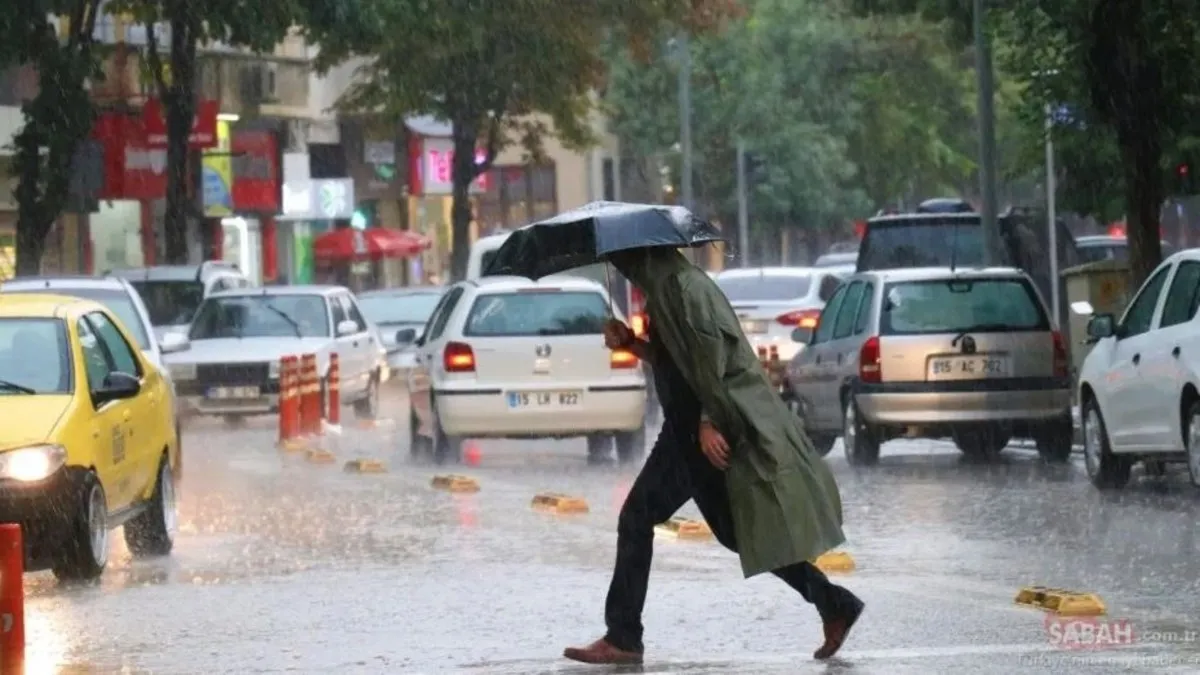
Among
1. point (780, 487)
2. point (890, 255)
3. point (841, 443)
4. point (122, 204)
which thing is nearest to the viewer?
point (780, 487)

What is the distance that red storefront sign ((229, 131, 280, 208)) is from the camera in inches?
2192

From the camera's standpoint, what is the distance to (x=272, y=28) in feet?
114

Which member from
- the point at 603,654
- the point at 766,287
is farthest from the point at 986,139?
the point at 603,654

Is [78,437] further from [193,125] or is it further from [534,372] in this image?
[193,125]

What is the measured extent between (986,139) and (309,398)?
807 centimetres

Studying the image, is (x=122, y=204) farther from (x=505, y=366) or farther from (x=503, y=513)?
(x=503, y=513)

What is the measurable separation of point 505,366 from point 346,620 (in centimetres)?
1147

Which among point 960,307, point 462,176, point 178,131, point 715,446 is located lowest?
point 715,446

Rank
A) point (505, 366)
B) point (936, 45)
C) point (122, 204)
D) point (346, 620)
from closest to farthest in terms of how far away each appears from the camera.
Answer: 1. point (346, 620)
2. point (505, 366)
3. point (122, 204)
4. point (936, 45)

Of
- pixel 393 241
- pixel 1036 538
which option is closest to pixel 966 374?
pixel 1036 538

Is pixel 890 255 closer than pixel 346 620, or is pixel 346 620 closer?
pixel 346 620

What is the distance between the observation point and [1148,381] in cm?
1862

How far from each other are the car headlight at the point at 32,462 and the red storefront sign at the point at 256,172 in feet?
137

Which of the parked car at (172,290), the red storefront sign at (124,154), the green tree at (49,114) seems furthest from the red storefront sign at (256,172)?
the parked car at (172,290)
